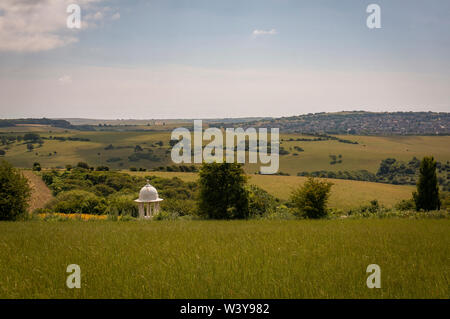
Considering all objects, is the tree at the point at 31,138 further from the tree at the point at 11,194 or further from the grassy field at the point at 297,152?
the tree at the point at 11,194

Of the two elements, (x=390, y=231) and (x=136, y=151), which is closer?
(x=390, y=231)

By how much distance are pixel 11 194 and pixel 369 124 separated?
18113 centimetres

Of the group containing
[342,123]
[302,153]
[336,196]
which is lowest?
[336,196]

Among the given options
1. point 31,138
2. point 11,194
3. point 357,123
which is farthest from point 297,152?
point 11,194

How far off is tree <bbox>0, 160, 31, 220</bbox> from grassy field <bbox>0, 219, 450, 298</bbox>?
23.0 ft

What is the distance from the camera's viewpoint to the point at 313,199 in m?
Result: 21.0

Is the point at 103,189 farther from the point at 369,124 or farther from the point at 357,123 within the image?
the point at 357,123

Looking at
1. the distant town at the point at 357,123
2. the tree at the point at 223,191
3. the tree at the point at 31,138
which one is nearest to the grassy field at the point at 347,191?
the tree at the point at 223,191

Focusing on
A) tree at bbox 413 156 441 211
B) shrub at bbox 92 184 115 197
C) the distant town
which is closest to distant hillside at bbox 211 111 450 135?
the distant town

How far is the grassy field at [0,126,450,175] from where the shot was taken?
9681cm

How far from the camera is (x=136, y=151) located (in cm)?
11381

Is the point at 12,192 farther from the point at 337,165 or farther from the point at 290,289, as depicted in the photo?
the point at 337,165
